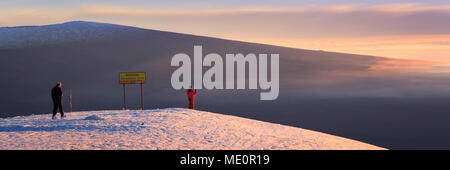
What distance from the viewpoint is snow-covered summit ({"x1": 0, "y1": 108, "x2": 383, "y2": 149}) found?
476 inches

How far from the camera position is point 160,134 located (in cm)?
1360

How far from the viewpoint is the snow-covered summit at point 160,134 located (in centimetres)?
1208

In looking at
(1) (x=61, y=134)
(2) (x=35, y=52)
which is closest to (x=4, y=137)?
(1) (x=61, y=134)

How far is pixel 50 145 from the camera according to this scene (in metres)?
11.6

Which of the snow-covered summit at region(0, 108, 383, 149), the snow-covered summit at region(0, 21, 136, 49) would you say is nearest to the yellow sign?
the snow-covered summit at region(0, 108, 383, 149)

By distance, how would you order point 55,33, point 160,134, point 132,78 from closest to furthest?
point 160,134, point 132,78, point 55,33

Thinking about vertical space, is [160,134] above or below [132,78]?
below

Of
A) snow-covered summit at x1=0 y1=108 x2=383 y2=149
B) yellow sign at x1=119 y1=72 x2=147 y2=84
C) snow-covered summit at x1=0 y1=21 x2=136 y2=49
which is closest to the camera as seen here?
snow-covered summit at x1=0 y1=108 x2=383 y2=149

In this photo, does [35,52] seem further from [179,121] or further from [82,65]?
[179,121]

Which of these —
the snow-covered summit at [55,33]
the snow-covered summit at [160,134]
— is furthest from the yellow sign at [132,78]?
the snow-covered summit at [55,33]

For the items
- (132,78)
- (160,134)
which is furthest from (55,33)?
(160,134)

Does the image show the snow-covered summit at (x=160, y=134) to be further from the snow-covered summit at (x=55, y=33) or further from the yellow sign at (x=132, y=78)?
the snow-covered summit at (x=55, y=33)

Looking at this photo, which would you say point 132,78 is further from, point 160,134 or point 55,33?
point 55,33

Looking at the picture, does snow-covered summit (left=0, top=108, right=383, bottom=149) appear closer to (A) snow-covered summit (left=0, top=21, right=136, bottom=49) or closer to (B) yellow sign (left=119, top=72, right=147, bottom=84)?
(B) yellow sign (left=119, top=72, right=147, bottom=84)
